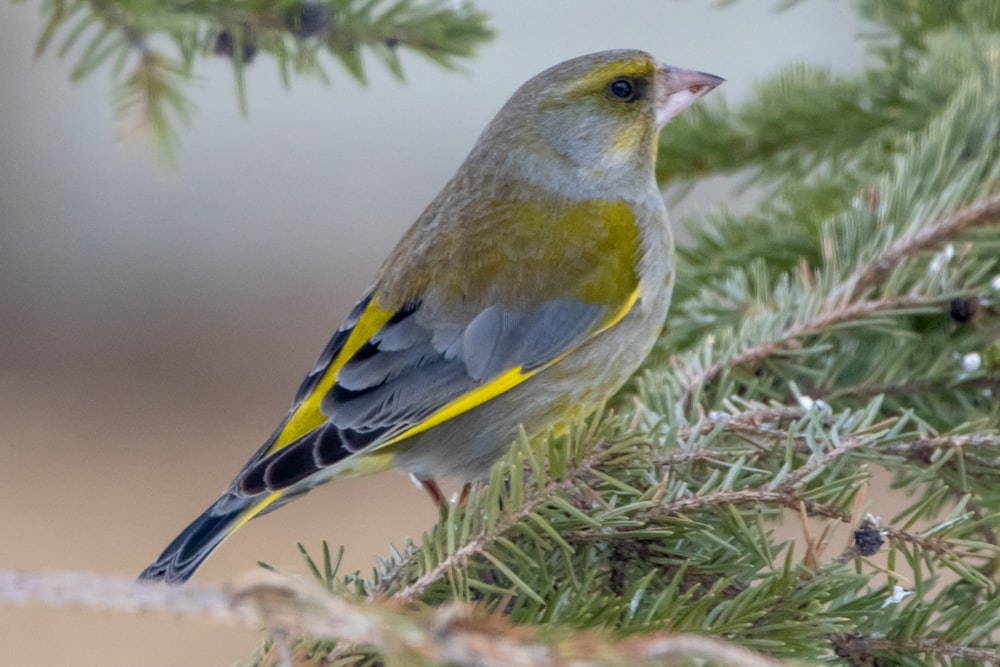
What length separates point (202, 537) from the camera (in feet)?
4.64

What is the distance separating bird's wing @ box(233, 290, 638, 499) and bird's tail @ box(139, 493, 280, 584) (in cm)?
6

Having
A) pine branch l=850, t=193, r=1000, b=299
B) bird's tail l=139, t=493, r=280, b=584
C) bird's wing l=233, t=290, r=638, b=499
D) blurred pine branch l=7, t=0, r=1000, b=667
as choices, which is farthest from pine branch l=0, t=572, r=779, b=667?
pine branch l=850, t=193, r=1000, b=299

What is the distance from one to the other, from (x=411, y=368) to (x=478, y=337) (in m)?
0.11

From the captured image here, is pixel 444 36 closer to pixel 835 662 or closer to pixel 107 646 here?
pixel 835 662

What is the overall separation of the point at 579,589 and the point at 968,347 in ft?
2.75

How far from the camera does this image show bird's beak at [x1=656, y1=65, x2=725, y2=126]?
2.09 metres

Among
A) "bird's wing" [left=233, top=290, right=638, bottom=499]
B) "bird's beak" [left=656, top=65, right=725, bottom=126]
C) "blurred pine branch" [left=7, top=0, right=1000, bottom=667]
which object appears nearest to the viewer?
"blurred pine branch" [left=7, top=0, right=1000, bottom=667]

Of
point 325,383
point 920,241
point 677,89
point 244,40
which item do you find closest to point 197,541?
point 325,383

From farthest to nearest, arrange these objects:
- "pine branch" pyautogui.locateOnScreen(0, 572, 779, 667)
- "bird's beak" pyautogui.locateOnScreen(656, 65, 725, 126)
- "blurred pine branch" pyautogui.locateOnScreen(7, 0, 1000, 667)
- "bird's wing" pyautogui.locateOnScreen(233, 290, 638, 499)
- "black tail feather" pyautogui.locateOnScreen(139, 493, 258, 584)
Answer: "bird's beak" pyautogui.locateOnScreen(656, 65, 725, 126) → "bird's wing" pyautogui.locateOnScreen(233, 290, 638, 499) → "black tail feather" pyautogui.locateOnScreen(139, 493, 258, 584) → "blurred pine branch" pyautogui.locateOnScreen(7, 0, 1000, 667) → "pine branch" pyautogui.locateOnScreen(0, 572, 779, 667)

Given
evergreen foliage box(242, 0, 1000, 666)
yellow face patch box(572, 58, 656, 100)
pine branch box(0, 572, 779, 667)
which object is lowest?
evergreen foliage box(242, 0, 1000, 666)

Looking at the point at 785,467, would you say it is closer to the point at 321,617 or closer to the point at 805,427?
the point at 805,427

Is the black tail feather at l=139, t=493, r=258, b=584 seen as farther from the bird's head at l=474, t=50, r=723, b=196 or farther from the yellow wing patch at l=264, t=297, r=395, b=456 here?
the bird's head at l=474, t=50, r=723, b=196

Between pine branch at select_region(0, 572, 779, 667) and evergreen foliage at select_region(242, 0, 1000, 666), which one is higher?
pine branch at select_region(0, 572, 779, 667)

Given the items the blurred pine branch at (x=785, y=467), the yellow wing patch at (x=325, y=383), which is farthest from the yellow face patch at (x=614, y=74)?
the yellow wing patch at (x=325, y=383)
